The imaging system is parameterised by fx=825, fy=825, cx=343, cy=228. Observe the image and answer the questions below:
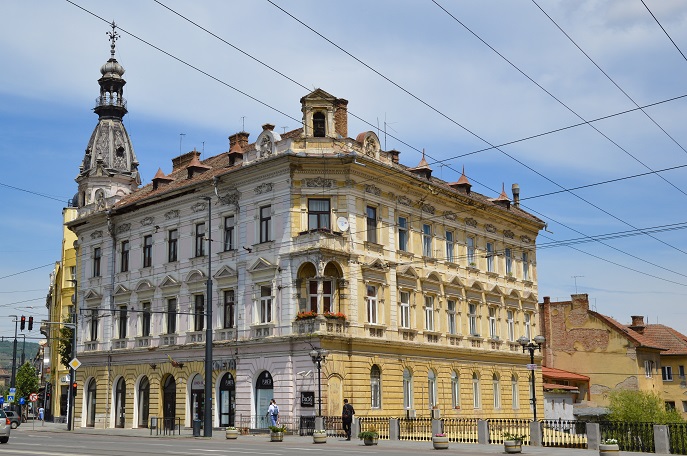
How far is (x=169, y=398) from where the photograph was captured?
48.0 metres

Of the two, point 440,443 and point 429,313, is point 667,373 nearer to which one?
point 429,313

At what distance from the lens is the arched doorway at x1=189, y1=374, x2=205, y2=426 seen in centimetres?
4578

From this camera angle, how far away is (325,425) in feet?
122

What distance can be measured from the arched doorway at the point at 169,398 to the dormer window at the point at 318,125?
658 inches

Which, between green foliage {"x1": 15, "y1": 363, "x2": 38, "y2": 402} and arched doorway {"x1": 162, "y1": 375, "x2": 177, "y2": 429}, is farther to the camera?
green foliage {"x1": 15, "y1": 363, "x2": 38, "y2": 402}

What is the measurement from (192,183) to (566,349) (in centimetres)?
3686

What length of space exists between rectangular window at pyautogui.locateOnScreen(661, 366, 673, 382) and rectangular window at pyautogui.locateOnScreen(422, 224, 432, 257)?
3536 centimetres

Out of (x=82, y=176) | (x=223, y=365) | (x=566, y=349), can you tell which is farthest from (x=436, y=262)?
(x=82, y=176)

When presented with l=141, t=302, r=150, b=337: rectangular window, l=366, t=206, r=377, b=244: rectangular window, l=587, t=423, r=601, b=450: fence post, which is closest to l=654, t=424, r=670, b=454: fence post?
l=587, t=423, r=601, b=450: fence post

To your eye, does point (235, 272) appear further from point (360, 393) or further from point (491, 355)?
point (491, 355)

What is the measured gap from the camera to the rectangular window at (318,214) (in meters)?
42.0

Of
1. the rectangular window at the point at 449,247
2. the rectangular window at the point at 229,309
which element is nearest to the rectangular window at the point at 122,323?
the rectangular window at the point at 229,309

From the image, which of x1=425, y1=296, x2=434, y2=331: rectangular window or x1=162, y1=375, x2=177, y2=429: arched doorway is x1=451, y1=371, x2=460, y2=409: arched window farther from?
x1=162, y1=375, x2=177, y2=429: arched doorway

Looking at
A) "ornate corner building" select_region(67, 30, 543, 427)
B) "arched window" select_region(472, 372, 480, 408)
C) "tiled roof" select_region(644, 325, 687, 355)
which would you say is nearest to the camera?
"ornate corner building" select_region(67, 30, 543, 427)
